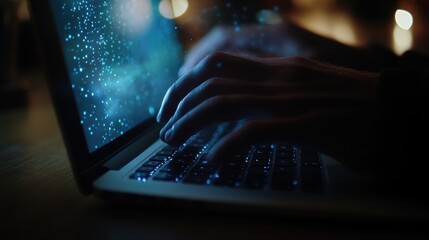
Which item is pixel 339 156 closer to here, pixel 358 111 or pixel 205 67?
pixel 358 111

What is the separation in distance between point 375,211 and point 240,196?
14 cm

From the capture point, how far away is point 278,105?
1.52 ft

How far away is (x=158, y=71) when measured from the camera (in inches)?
28.2

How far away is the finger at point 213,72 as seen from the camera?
0.51 metres

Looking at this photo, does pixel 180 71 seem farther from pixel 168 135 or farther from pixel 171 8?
pixel 168 135

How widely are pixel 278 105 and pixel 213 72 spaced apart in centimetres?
12

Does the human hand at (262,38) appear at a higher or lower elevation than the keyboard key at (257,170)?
higher

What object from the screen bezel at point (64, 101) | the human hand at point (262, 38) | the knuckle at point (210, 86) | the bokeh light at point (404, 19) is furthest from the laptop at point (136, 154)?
the bokeh light at point (404, 19)

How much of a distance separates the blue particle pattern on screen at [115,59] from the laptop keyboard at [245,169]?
10 centimetres

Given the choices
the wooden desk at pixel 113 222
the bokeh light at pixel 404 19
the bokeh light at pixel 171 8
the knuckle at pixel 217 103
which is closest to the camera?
the wooden desk at pixel 113 222

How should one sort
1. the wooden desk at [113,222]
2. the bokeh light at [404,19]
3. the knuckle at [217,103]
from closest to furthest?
the wooden desk at [113,222] → the knuckle at [217,103] → the bokeh light at [404,19]

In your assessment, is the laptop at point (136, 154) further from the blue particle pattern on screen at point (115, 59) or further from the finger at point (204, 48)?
the finger at point (204, 48)

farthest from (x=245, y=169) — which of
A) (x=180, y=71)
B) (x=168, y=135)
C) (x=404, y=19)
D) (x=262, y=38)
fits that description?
Answer: (x=404, y=19)

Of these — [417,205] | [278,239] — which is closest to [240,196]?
[278,239]
